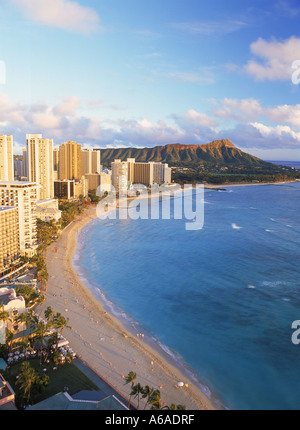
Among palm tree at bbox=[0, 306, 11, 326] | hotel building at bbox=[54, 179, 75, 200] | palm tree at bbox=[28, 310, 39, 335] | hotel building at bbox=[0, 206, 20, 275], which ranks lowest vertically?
palm tree at bbox=[28, 310, 39, 335]

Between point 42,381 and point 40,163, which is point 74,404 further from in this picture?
point 40,163

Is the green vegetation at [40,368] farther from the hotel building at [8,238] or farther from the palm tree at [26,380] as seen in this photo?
the hotel building at [8,238]

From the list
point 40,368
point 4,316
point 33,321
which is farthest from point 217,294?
point 4,316

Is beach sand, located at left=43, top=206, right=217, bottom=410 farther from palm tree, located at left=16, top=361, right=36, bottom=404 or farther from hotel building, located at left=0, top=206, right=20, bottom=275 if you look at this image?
hotel building, located at left=0, top=206, right=20, bottom=275

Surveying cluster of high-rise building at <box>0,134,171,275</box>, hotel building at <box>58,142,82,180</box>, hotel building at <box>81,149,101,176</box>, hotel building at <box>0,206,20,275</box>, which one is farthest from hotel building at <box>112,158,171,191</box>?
hotel building at <box>0,206,20,275</box>

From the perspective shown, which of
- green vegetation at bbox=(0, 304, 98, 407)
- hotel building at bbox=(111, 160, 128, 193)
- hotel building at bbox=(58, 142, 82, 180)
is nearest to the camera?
green vegetation at bbox=(0, 304, 98, 407)

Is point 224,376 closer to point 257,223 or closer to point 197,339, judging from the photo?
point 197,339

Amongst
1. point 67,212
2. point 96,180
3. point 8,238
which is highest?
point 96,180

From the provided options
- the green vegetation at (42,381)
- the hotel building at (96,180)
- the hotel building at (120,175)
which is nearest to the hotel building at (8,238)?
the green vegetation at (42,381)
